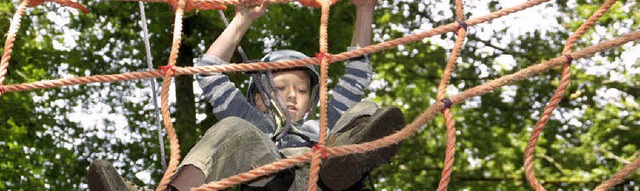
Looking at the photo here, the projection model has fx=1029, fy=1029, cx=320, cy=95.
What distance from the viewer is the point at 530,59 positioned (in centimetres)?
812

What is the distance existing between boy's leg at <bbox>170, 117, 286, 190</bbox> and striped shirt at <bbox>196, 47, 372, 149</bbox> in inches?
18.3

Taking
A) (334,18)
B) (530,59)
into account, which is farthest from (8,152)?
(530,59)

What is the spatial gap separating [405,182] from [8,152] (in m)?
3.22

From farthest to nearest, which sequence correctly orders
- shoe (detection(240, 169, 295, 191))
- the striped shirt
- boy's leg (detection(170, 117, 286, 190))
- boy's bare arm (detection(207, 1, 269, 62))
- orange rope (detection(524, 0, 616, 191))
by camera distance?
Answer: the striped shirt → boy's bare arm (detection(207, 1, 269, 62)) → shoe (detection(240, 169, 295, 191)) → boy's leg (detection(170, 117, 286, 190)) → orange rope (detection(524, 0, 616, 191))

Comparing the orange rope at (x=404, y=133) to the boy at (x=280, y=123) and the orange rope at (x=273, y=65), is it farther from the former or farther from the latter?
the orange rope at (x=273, y=65)

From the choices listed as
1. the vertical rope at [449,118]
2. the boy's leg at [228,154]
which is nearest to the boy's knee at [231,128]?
the boy's leg at [228,154]

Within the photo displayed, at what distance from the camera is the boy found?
2.64m

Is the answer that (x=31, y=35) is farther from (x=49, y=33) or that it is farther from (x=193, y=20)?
(x=193, y=20)

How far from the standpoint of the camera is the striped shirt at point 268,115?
322 cm

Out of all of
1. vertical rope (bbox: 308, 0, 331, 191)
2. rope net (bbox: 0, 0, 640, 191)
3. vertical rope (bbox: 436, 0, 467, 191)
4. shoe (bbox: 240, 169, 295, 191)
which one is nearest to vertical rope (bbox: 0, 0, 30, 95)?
rope net (bbox: 0, 0, 640, 191)

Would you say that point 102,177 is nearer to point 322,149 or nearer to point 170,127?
point 170,127

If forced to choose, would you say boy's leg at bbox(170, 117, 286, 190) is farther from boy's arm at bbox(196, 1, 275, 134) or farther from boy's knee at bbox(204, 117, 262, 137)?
boy's arm at bbox(196, 1, 275, 134)

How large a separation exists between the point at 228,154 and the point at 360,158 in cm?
34

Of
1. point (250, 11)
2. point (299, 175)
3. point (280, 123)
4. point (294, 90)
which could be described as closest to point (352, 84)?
point (294, 90)
